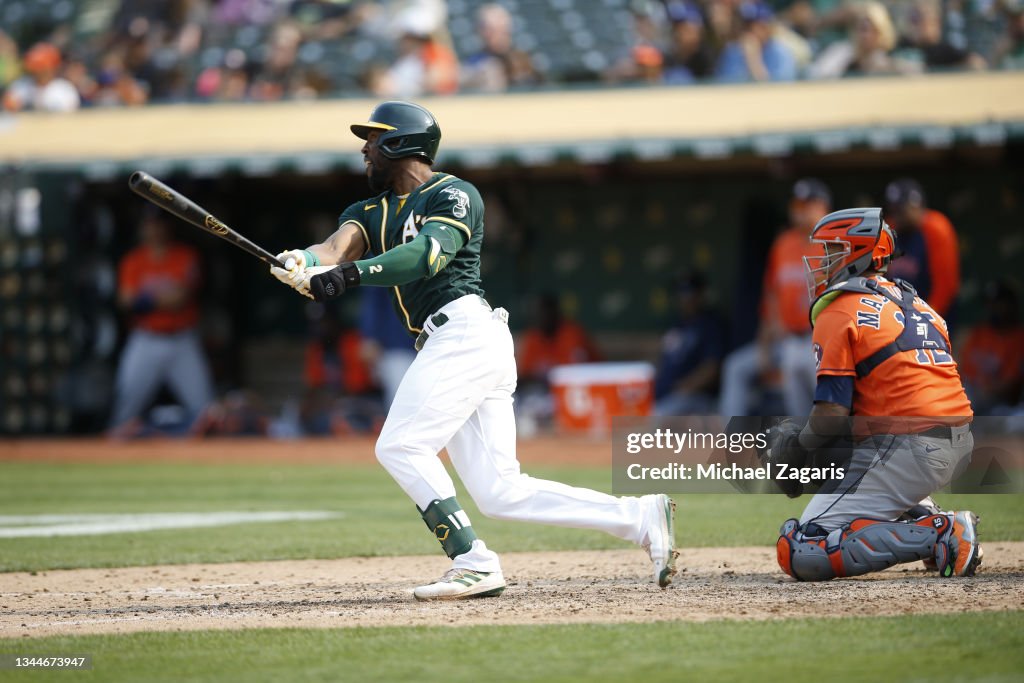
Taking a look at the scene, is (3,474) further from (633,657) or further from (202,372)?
(633,657)

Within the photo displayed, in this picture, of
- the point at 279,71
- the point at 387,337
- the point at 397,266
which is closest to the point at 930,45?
the point at 387,337

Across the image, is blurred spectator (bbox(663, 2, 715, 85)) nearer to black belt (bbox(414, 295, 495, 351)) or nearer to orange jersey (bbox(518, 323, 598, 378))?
orange jersey (bbox(518, 323, 598, 378))

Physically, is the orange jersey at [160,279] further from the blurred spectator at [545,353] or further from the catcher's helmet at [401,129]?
the catcher's helmet at [401,129]

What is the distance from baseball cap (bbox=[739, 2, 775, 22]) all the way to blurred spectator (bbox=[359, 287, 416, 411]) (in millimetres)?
4336

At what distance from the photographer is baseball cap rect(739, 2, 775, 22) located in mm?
13266

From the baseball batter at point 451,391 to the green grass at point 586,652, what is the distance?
660mm

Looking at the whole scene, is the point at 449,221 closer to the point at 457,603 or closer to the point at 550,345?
the point at 457,603

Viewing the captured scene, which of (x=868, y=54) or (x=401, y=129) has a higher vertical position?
(x=868, y=54)

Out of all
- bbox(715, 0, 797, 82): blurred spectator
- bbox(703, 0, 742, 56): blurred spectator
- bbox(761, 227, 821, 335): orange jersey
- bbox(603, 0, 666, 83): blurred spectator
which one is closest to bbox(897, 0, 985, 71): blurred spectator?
bbox(715, 0, 797, 82): blurred spectator

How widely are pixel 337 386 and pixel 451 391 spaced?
901 cm

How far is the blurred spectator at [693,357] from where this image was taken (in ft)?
40.9

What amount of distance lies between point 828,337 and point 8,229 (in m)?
11.1

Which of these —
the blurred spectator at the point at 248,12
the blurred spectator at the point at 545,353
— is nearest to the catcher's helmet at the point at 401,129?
the blurred spectator at the point at 545,353

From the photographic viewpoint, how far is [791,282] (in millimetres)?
9992
